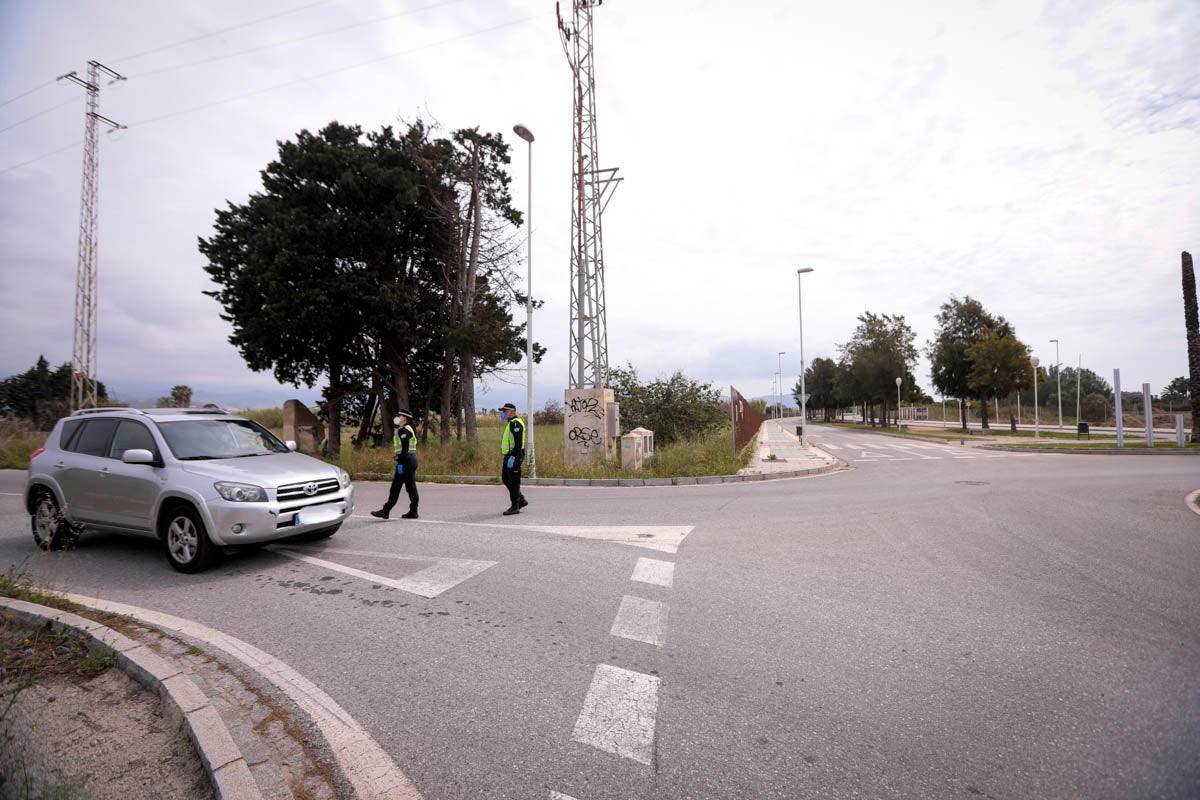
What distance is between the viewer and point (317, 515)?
617 cm

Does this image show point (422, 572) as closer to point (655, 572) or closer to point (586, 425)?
point (655, 572)

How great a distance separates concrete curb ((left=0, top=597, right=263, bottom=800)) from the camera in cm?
254

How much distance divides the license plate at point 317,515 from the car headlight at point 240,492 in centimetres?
39

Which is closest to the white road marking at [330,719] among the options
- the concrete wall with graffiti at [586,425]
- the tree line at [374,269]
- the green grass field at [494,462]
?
the green grass field at [494,462]

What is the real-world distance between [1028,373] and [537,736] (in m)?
44.7

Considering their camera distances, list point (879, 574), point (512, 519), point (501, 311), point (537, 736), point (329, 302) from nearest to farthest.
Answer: point (537, 736)
point (879, 574)
point (512, 519)
point (329, 302)
point (501, 311)

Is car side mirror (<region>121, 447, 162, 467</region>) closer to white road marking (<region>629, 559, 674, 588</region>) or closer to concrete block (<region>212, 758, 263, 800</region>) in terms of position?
concrete block (<region>212, 758, 263, 800</region>)

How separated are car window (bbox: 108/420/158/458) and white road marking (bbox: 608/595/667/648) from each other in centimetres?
510

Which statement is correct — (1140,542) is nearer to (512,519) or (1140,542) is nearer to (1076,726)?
(1076,726)

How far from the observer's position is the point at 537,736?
2.90 metres

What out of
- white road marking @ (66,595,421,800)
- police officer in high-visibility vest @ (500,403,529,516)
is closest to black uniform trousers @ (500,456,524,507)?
police officer in high-visibility vest @ (500,403,529,516)

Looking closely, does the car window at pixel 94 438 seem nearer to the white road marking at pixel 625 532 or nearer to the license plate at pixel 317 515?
the license plate at pixel 317 515

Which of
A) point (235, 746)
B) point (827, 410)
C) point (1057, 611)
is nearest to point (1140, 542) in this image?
point (1057, 611)

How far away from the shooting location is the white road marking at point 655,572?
5.46 metres
